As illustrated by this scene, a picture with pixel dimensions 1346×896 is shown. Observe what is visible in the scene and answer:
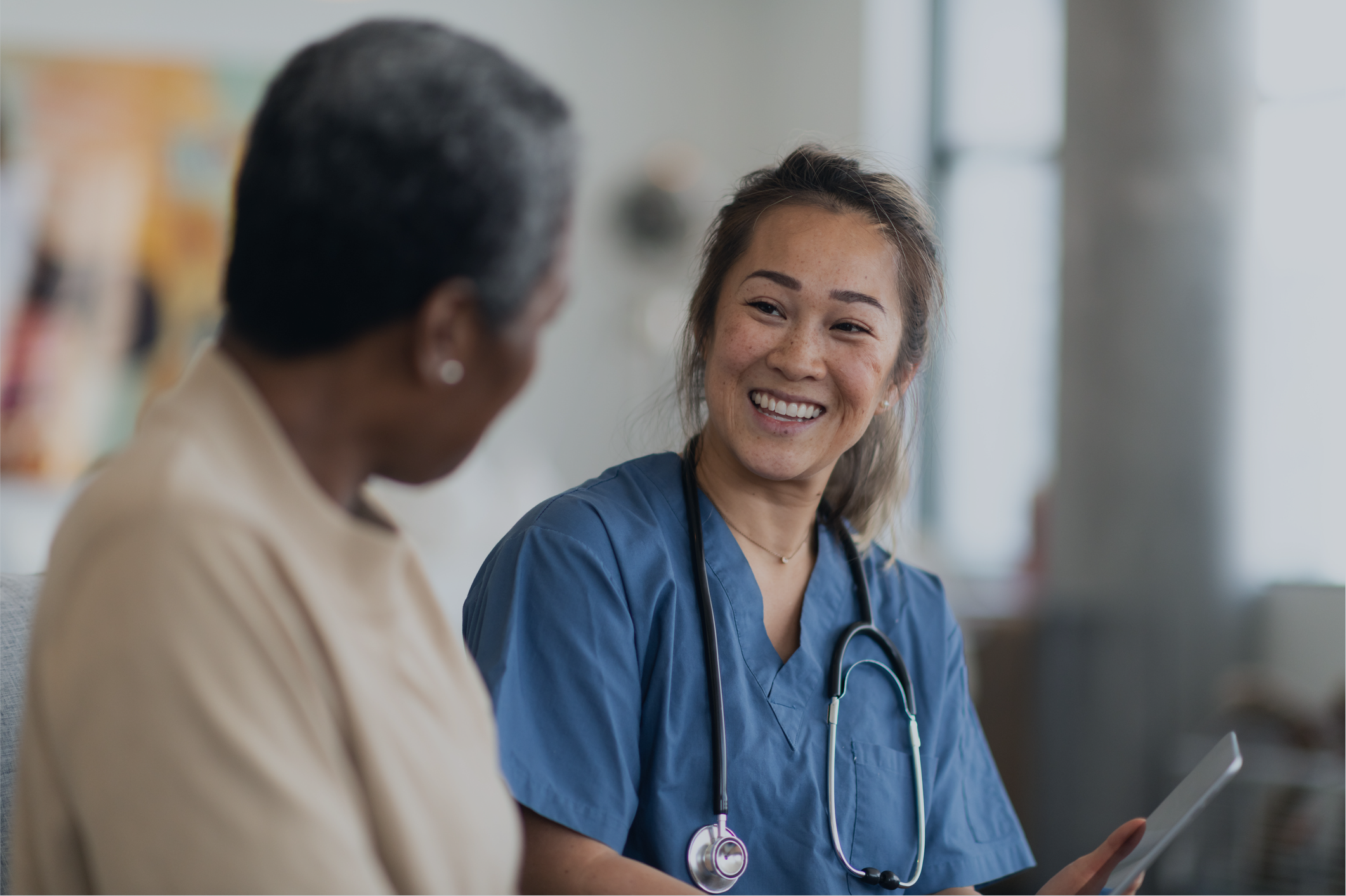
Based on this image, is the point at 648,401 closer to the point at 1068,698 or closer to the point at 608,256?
the point at 1068,698

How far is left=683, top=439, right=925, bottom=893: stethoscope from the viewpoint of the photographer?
3.74 ft

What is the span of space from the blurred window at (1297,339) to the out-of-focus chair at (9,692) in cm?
259

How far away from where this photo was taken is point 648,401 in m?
1.65

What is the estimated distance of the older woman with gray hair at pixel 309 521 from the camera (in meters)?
0.57

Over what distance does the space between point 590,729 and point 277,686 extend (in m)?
0.55

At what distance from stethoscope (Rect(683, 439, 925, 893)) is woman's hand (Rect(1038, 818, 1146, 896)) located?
0.45 feet

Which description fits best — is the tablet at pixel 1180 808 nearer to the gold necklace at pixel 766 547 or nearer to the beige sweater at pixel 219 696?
the gold necklace at pixel 766 547

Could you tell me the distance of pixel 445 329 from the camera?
67 cm

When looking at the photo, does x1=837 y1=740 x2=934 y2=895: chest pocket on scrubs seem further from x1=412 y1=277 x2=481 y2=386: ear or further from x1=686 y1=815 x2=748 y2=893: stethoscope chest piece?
x1=412 y1=277 x2=481 y2=386: ear

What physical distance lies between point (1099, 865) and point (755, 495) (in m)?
0.50

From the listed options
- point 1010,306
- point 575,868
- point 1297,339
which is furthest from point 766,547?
point 1010,306

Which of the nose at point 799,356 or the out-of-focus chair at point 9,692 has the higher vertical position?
the nose at point 799,356

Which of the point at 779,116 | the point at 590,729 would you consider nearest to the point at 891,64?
the point at 779,116

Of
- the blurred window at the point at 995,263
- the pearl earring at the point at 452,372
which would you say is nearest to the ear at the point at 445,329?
the pearl earring at the point at 452,372
